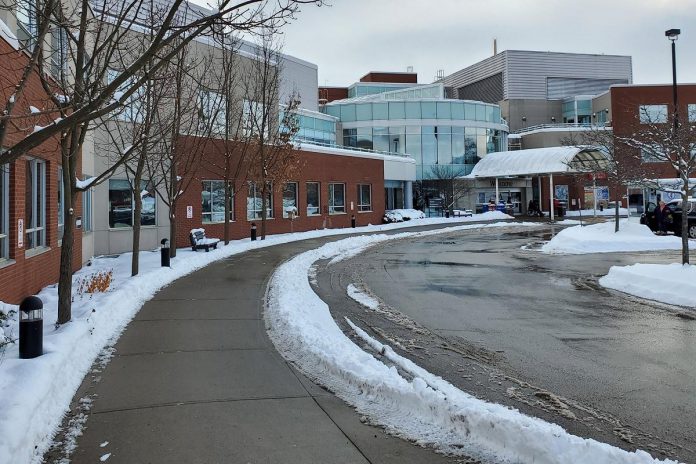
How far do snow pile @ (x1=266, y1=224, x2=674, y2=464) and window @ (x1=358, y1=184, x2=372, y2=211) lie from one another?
2997cm

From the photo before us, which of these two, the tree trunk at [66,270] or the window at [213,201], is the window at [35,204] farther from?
the window at [213,201]

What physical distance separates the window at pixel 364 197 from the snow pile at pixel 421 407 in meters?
30.0

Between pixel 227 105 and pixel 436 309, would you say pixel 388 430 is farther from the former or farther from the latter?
pixel 227 105

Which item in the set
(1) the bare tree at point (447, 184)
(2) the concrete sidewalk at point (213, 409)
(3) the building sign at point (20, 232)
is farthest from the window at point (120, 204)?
(1) the bare tree at point (447, 184)

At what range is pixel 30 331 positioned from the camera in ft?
20.0

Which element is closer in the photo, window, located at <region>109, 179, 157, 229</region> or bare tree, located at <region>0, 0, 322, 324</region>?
bare tree, located at <region>0, 0, 322, 324</region>

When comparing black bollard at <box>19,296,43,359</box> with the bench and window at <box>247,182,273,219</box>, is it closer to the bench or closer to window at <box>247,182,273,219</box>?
the bench

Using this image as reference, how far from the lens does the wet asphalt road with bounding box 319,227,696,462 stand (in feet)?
16.8

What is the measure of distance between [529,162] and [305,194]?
2260 cm

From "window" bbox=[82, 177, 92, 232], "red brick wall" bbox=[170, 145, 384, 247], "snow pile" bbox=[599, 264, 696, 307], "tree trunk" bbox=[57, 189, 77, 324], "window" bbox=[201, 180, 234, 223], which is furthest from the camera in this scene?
"window" bbox=[201, 180, 234, 223]

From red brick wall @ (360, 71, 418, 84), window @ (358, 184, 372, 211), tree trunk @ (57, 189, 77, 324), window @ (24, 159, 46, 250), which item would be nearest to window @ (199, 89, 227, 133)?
window @ (24, 159, 46, 250)

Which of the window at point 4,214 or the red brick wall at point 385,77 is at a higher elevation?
the red brick wall at point 385,77

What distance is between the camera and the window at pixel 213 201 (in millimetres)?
25562

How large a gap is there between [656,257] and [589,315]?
9927 millimetres
